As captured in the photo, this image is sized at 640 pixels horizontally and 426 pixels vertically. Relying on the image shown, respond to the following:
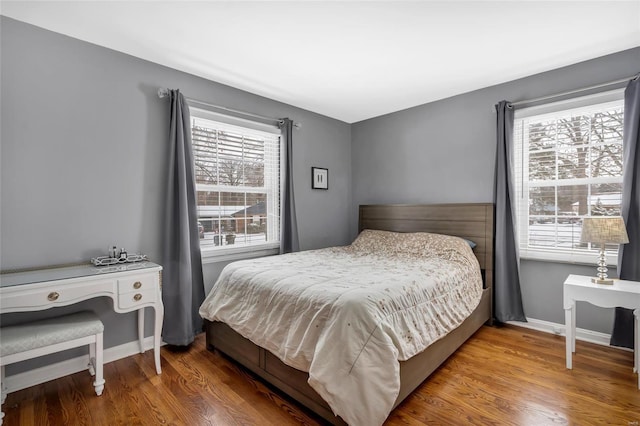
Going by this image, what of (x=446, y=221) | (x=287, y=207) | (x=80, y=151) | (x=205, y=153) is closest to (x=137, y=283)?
(x=80, y=151)

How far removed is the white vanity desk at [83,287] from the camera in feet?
5.90

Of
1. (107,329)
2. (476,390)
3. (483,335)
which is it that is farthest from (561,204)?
(107,329)

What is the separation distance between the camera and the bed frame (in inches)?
72.2

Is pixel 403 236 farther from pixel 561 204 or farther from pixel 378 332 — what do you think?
pixel 378 332

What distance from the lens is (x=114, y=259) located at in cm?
235

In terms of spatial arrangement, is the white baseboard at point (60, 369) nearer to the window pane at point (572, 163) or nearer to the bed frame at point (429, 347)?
the bed frame at point (429, 347)

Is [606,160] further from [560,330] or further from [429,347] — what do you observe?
[429,347]

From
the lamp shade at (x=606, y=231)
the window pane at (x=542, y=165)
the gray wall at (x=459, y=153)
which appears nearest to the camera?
the lamp shade at (x=606, y=231)

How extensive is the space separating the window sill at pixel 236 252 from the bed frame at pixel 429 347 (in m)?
0.68

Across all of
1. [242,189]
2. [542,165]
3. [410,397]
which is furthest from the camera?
[242,189]

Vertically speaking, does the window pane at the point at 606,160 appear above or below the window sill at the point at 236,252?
above

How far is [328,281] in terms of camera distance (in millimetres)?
2074

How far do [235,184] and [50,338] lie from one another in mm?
1968

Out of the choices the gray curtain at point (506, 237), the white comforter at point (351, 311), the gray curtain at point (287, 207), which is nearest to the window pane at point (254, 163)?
the gray curtain at point (287, 207)
